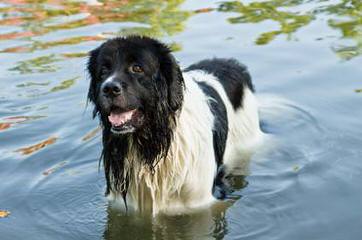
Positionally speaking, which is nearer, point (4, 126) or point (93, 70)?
point (93, 70)

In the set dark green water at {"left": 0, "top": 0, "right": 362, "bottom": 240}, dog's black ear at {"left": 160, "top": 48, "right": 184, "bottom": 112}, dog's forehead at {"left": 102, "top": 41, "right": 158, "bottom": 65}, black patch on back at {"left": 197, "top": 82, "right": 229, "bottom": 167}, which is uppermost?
dog's forehead at {"left": 102, "top": 41, "right": 158, "bottom": 65}

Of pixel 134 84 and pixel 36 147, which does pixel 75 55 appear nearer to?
pixel 36 147

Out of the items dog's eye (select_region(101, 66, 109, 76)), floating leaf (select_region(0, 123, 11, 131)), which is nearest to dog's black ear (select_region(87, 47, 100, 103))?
dog's eye (select_region(101, 66, 109, 76))

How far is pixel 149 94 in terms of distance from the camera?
18.1 ft

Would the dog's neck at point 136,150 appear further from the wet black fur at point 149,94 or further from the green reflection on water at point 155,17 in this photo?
the green reflection on water at point 155,17

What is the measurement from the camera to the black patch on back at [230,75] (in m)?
7.41

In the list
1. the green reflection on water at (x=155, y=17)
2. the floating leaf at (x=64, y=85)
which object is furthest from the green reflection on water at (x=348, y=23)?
the floating leaf at (x=64, y=85)

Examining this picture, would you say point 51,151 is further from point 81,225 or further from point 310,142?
point 310,142

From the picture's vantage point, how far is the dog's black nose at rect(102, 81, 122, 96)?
525 cm

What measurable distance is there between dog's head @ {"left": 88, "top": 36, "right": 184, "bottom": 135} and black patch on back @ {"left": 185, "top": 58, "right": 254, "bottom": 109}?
1.70m

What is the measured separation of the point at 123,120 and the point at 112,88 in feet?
1.02

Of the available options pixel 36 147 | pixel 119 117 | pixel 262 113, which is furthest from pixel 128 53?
pixel 262 113

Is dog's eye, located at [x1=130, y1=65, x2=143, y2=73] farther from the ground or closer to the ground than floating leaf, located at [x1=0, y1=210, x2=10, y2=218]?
farther from the ground

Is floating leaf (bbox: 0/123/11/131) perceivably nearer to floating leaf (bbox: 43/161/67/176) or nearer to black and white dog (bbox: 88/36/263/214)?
floating leaf (bbox: 43/161/67/176)
